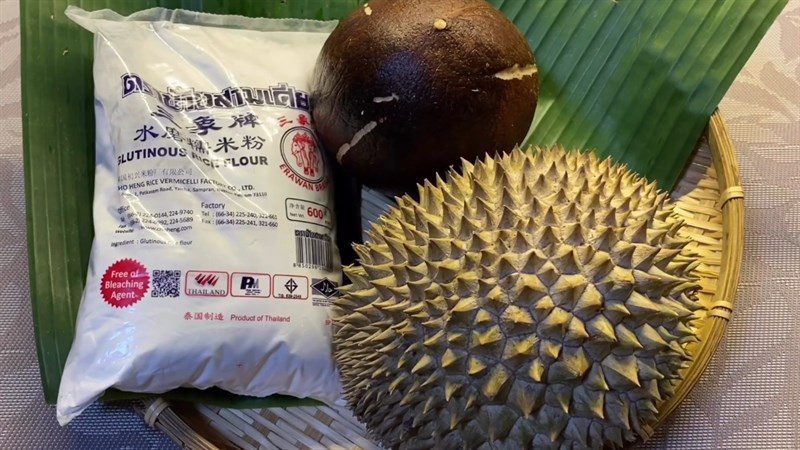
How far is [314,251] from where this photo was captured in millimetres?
1070

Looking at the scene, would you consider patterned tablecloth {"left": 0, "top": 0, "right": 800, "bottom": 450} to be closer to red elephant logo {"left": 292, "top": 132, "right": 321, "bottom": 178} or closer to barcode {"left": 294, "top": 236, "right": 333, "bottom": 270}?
barcode {"left": 294, "top": 236, "right": 333, "bottom": 270}

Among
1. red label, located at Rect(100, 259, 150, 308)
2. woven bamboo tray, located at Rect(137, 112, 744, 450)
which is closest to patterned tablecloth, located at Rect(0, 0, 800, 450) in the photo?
woven bamboo tray, located at Rect(137, 112, 744, 450)

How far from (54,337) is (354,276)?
48 cm

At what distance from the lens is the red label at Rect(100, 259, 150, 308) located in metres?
0.98

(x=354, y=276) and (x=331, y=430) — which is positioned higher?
(x=354, y=276)

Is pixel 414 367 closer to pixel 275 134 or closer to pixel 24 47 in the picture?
pixel 275 134

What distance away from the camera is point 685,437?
1066 mm

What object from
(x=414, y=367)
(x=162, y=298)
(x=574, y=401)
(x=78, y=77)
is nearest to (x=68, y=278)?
(x=162, y=298)

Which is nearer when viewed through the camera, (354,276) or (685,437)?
(354,276)

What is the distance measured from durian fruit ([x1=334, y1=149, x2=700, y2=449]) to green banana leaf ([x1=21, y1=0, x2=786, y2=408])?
0.33 meters

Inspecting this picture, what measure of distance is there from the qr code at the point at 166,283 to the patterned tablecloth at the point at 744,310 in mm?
247

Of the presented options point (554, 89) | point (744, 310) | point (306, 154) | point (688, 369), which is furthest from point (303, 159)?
point (744, 310)

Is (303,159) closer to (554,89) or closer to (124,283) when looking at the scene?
(124,283)

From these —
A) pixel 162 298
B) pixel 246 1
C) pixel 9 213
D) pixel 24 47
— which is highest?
pixel 246 1
